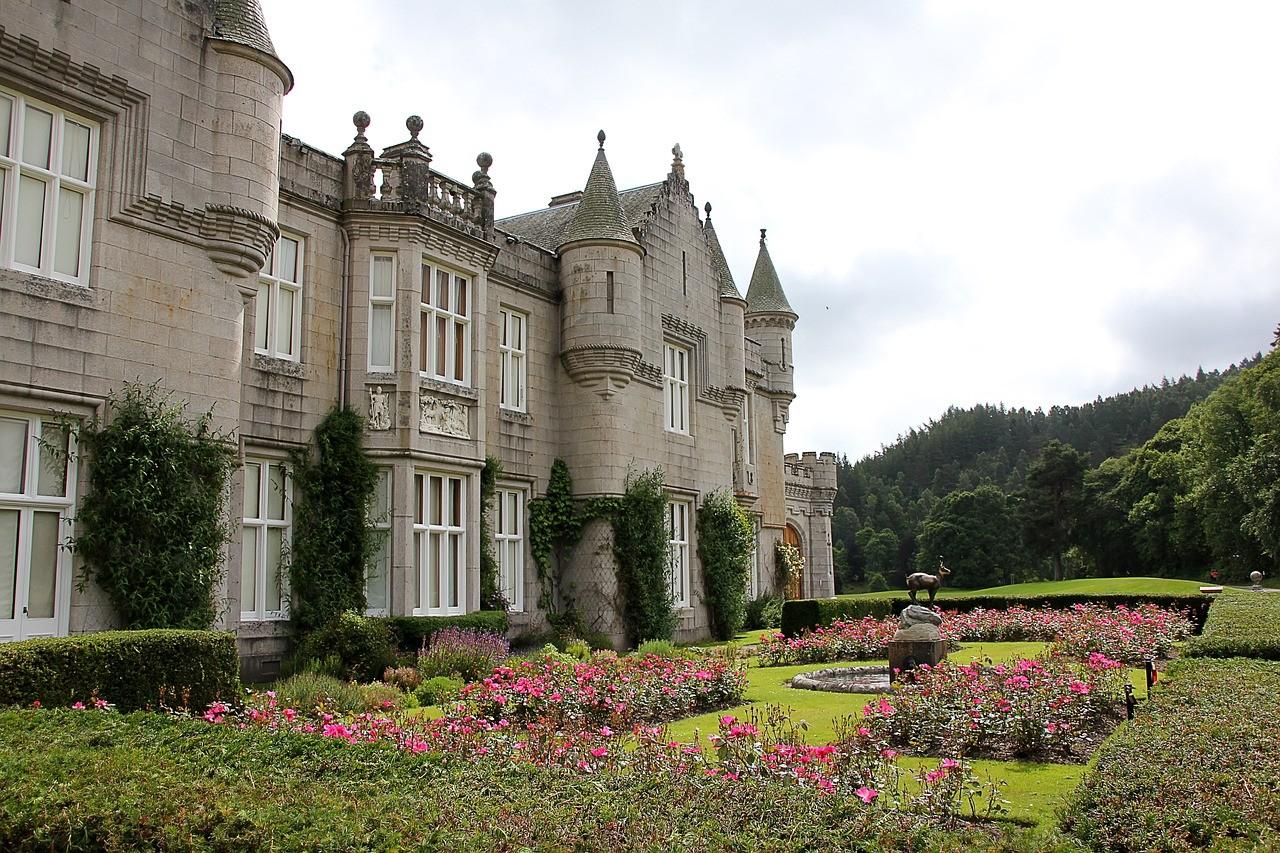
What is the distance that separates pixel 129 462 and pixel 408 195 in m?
6.81

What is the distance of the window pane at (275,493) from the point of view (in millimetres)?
15180

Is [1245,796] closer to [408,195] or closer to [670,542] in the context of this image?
[408,195]

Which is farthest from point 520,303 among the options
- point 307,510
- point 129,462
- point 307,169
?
point 129,462

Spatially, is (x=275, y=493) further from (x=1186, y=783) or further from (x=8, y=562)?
(x=1186, y=783)

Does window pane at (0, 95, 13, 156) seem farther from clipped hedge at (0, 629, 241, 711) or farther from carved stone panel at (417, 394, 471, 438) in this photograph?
carved stone panel at (417, 394, 471, 438)

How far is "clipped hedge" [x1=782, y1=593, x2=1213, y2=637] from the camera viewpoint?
22.5 metres

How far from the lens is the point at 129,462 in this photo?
39.3 feet

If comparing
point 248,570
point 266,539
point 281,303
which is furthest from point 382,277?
point 248,570

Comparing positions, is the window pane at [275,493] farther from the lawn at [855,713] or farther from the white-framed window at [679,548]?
the white-framed window at [679,548]

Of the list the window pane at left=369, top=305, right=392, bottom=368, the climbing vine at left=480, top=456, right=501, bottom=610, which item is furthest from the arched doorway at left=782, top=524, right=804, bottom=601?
the window pane at left=369, top=305, right=392, bottom=368

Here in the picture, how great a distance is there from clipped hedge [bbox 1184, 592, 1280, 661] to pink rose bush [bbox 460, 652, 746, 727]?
5.37 m

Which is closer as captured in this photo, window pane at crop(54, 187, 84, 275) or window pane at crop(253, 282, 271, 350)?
window pane at crop(54, 187, 84, 275)

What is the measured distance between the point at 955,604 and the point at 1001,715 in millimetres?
18928

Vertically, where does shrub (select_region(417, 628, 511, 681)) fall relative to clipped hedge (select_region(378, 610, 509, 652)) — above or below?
below
